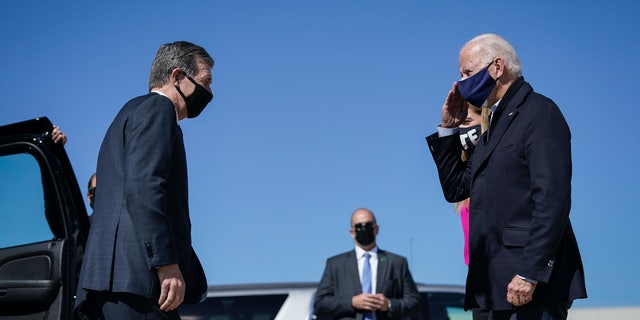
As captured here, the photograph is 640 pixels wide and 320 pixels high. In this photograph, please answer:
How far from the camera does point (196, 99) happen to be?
190 inches

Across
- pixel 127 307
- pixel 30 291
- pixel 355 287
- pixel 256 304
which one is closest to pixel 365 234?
pixel 355 287

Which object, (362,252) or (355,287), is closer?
(355,287)

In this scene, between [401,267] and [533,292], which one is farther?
[401,267]

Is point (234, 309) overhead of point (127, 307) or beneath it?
beneath

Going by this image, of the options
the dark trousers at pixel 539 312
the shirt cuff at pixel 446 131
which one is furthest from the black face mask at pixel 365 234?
the dark trousers at pixel 539 312

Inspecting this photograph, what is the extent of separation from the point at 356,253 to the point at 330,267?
0.29 m

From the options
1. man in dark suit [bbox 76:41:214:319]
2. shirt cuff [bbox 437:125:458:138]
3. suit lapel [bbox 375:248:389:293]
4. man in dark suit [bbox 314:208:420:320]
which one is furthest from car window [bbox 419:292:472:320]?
man in dark suit [bbox 76:41:214:319]

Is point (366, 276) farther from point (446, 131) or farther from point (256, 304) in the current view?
point (446, 131)

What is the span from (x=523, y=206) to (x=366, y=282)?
4.98m

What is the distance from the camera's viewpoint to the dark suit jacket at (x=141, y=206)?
4.25m

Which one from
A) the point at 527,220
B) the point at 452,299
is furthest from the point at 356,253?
the point at 527,220

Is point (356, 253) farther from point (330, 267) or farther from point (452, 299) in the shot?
point (452, 299)

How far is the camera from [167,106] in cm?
450

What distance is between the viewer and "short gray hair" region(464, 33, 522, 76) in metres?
4.84
